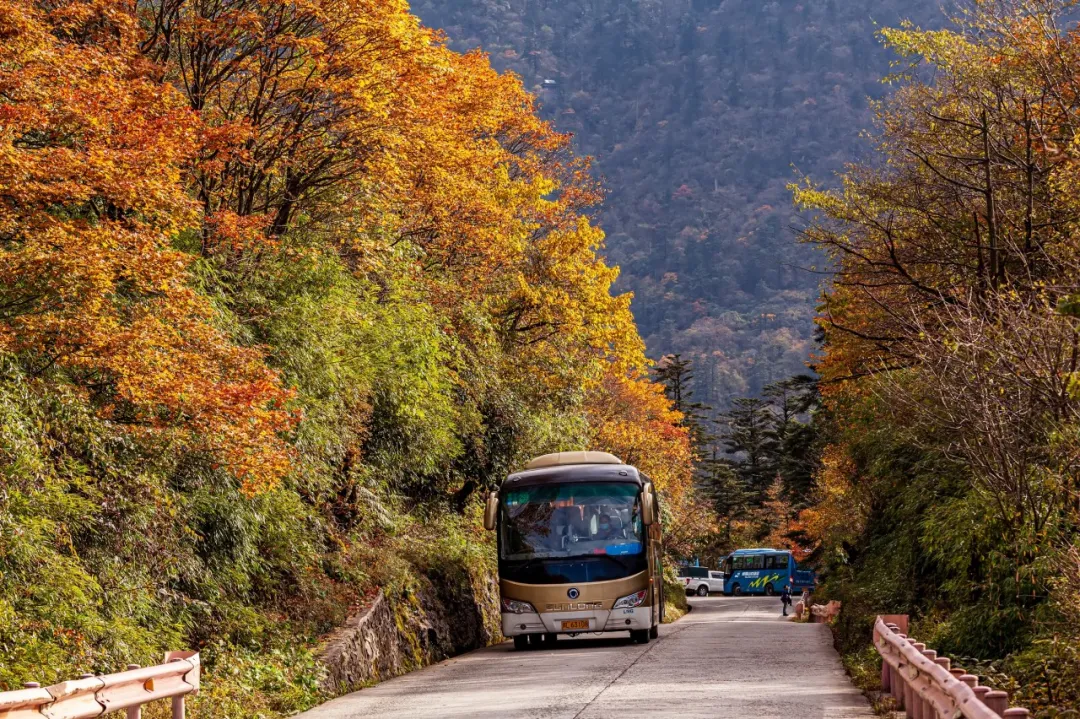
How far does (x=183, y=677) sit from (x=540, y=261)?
27.5 metres

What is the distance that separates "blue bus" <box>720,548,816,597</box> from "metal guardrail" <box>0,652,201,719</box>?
258 ft

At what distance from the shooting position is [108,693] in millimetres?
9602

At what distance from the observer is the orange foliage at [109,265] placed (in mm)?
13383

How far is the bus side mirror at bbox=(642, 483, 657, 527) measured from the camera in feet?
81.5

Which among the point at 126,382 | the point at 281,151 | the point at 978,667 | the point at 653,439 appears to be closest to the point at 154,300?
the point at 126,382

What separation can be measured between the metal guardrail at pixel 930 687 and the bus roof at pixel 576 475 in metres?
11.0

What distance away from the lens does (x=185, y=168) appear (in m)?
20.8

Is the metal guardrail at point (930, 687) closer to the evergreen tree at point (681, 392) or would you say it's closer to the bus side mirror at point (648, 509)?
the bus side mirror at point (648, 509)

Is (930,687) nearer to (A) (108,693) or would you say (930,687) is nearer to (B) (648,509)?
(A) (108,693)

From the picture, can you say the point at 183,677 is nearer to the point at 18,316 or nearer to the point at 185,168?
the point at 18,316

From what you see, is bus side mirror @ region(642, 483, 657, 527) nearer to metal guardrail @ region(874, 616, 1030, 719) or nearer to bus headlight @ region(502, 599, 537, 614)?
bus headlight @ region(502, 599, 537, 614)

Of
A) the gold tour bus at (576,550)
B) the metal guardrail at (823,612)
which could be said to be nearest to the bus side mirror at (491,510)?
the gold tour bus at (576,550)

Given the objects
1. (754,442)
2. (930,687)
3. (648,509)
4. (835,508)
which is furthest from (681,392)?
(930,687)

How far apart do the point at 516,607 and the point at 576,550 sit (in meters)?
1.56
